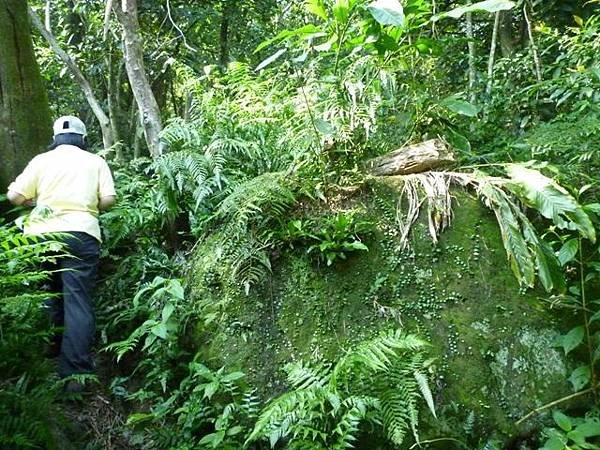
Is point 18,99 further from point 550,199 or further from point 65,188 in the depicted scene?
point 550,199

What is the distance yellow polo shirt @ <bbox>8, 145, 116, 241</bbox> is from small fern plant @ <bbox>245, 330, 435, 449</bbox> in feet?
7.24

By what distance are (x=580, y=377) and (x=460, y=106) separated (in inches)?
83.0

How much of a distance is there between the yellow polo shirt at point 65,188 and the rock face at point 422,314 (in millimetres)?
1125

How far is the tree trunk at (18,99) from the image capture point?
494 centimetres

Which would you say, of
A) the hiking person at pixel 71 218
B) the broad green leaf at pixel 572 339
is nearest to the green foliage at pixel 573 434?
the broad green leaf at pixel 572 339

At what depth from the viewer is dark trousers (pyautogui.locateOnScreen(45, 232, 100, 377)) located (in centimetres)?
390

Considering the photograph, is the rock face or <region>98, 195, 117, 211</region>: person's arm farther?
<region>98, 195, 117, 211</region>: person's arm

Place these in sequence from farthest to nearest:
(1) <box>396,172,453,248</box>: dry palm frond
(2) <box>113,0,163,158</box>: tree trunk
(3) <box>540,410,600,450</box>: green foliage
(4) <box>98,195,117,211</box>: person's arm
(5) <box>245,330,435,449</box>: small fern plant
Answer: (2) <box>113,0,163,158</box>: tree trunk < (4) <box>98,195,117,211</box>: person's arm < (1) <box>396,172,453,248</box>: dry palm frond < (5) <box>245,330,435,449</box>: small fern plant < (3) <box>540,410,600,450</box>: green foliage

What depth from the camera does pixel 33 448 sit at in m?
2.90

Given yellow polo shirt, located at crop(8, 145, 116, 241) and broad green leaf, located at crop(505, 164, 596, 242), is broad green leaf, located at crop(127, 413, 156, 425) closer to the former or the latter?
yellow polo shirt, located at crop(8, 145, 116, 241)

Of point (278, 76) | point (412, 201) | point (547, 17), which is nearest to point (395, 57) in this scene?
point (412, 201)

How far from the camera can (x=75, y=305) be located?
4.05 metres

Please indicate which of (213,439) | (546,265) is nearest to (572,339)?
(546,265)

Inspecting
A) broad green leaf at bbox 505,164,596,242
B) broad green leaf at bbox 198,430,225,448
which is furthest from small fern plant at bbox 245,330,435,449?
broad green leaf at bbox 505,164,596,242
